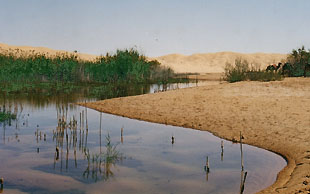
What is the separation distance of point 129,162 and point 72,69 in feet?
70.6

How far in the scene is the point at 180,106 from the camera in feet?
48.1

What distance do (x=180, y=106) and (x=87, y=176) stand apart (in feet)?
26.4

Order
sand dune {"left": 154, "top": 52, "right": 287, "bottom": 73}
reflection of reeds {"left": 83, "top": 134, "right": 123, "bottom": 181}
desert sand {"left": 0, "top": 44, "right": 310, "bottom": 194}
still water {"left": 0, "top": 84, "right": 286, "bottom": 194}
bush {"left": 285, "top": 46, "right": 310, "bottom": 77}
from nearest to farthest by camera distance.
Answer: still water {"left": 0, "top": 84, "right": 286, "bottom": 194} → reflection of reeds {"left": 83, "top": 134, "right": 123, "bottom": 181} → desert sand {"left": 0, "top": 44, "right": 310, "bottom": 194} → bush {"left": 285, "top": 46, "right": 310, "bottom": 77} → sand dune {"left": 154, "top": 52, "right": 287, "bottom": 73}

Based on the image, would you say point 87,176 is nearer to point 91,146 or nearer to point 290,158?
point 91,146

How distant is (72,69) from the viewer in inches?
1121

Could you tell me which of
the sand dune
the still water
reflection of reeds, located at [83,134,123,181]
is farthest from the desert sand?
the sand dune

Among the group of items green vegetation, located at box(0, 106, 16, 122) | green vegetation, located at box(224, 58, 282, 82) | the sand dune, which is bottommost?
green vegetation, located at box(0, 106, 16, 122)

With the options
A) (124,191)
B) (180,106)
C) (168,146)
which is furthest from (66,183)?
(180,106)

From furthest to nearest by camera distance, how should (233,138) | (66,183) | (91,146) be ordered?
(233,138), (91,146), (66,183)

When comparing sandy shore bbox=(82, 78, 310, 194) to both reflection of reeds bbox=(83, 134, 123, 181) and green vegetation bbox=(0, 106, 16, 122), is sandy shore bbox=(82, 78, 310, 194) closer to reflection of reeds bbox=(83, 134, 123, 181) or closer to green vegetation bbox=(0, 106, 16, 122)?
reflection of reeds bbox=(83, 134, 123, 181)

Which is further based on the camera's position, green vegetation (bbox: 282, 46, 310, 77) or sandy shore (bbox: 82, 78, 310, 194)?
green vegetation (bbox: 282, 46, 310, 77)

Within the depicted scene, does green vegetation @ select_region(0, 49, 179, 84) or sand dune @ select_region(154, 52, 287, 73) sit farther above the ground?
sand dune @ select_region(154, 52, 287, 73)

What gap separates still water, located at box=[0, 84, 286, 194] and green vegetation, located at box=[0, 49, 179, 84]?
15.8 metres

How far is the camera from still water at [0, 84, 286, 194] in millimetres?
6500
